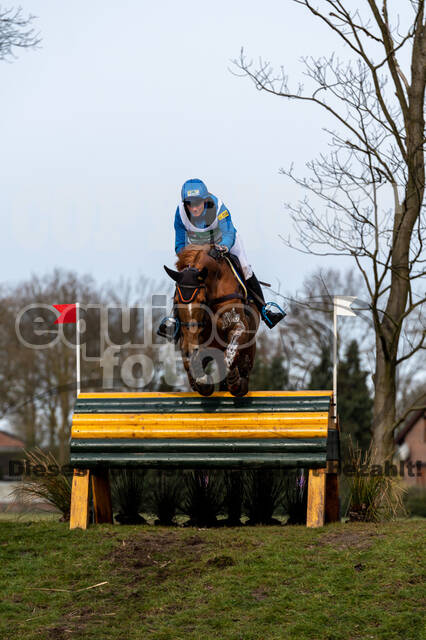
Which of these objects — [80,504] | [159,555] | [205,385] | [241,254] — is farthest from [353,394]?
[159,555]

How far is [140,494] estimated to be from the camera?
7.81 metres

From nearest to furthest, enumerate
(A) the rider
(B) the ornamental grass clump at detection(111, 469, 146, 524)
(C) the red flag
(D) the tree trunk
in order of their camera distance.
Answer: (A) the rider < (B) the ornamental grass clump at detection(111, 469, 146, 524) < (C) the red flag < (D) the tree trunk

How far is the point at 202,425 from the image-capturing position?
6.92 metres

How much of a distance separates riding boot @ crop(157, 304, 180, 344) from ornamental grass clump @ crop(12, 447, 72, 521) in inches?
69.5

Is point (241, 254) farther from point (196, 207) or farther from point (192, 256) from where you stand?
point (192, 256)

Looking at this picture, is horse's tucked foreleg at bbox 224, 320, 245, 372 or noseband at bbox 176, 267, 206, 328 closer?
noseband at bbox 176, 267, 206, 328

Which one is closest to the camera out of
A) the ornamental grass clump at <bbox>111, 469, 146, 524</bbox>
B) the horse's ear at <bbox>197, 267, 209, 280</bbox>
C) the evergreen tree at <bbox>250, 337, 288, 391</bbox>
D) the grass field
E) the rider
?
the grass field

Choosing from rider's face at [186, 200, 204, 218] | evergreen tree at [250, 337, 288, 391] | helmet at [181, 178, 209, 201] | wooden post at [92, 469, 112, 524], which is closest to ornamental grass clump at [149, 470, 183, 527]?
wooden post at [92, 469, 112, 524]

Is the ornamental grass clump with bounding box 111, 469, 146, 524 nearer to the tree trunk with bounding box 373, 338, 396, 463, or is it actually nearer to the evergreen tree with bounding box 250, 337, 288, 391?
the tree trunk with bounding box 373, 338, 396, 463

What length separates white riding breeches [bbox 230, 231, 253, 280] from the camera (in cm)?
743

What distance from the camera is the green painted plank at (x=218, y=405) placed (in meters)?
6.91

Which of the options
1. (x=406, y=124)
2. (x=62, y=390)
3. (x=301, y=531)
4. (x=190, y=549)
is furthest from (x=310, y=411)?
(x=62, y=390)

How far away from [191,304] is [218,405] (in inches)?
39.4

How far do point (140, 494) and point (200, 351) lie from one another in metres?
1.97
